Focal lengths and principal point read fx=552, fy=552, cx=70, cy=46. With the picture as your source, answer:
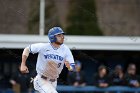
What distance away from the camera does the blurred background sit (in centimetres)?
1430

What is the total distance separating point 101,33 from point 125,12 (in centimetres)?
322

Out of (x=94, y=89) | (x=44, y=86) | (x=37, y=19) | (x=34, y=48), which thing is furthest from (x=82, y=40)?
(x=34, y=48)

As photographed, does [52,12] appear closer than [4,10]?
No

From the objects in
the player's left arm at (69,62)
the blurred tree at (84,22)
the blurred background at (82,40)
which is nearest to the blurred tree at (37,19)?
the blurred background at (82,40)

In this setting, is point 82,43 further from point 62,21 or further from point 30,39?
point 62,21

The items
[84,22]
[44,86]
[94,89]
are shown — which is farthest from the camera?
[84,22]

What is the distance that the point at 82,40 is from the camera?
15.5 m

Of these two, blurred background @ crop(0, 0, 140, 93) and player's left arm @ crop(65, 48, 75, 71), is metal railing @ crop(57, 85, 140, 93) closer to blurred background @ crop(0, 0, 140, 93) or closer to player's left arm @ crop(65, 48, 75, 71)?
blurred background @ crop(0, 0, 140, 93)

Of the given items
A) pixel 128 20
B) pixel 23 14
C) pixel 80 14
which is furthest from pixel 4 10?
Answer: pixel 128 20

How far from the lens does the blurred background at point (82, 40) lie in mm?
14305

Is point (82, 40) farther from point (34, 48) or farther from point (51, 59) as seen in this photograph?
point (34, 48)

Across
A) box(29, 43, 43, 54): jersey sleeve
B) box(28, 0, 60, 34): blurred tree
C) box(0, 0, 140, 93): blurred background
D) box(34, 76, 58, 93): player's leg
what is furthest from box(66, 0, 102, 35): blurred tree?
box(29, 43, 43, 54): jersey sleeve

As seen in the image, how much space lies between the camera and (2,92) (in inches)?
600

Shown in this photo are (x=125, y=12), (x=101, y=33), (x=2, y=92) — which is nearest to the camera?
(x=2, y=92)
